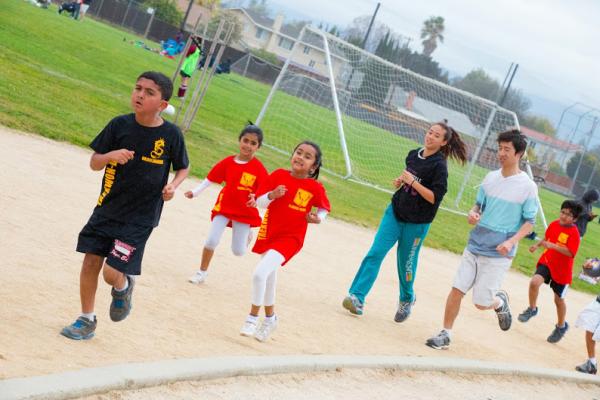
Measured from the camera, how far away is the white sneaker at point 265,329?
763cm

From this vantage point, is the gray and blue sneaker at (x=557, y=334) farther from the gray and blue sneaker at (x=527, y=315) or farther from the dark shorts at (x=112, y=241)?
the dark shorts at (x=112, y=241)

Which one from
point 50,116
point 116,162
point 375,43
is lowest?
point 50,116

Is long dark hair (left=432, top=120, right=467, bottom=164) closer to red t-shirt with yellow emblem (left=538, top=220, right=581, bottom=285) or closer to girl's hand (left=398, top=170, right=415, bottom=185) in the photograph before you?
girl's hand (left=398, top=170, right=415, bottom=185)

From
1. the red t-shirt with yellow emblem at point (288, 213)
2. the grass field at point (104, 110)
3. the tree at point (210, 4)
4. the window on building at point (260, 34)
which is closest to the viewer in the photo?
the red t-shirt with yellow emblem at point (288, 213)

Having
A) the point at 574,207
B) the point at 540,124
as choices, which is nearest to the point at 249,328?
the point at 574,207

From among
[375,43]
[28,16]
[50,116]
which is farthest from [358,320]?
[375,43]

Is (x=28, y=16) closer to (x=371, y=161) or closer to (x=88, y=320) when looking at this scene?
(x=371, y=161)

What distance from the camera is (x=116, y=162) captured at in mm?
6121

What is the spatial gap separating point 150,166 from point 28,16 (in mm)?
34930

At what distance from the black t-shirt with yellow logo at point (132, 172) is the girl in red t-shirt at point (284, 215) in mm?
1480

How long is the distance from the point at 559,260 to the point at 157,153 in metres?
7.02

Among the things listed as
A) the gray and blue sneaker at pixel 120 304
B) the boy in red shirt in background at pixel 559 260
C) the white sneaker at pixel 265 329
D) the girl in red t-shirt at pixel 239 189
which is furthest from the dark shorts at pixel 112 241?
the boy in red shirt in background at pixel 559 260

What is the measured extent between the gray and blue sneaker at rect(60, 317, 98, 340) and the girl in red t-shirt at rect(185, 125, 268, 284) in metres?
2.65

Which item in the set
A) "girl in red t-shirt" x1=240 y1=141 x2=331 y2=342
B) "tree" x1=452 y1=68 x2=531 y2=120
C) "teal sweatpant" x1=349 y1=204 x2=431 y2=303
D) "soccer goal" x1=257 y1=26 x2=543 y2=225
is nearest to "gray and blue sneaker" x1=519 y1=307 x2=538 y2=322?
"teal sweatpant" x1=349 y1=204 x2=431 y2=303
